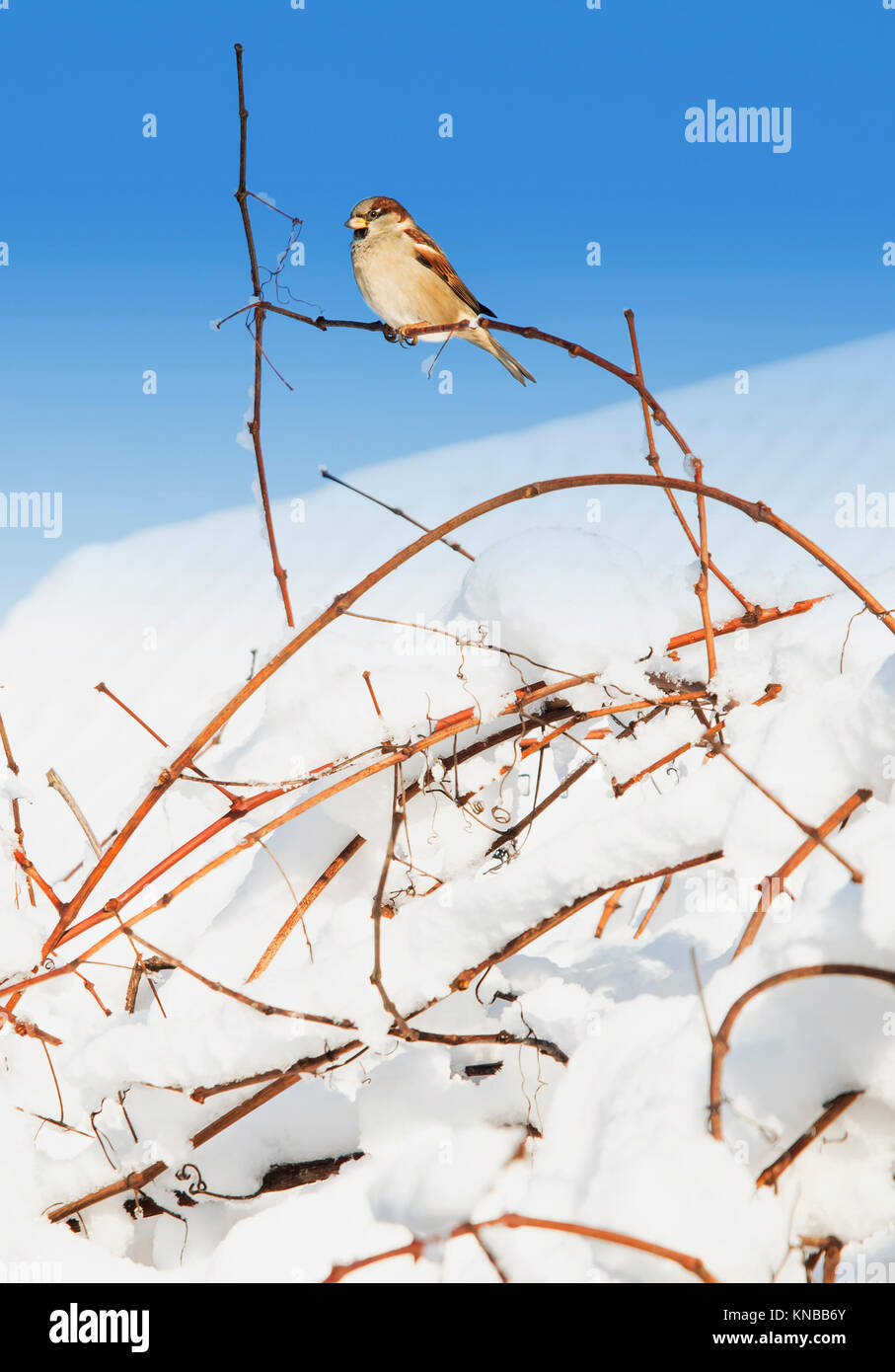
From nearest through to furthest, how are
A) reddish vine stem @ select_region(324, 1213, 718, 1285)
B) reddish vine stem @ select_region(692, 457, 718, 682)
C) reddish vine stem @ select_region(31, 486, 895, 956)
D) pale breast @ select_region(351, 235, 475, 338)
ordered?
reddish vine stem @ select_region(324, 1213, 718, 1285)
reddish vine stem @ select_region(31, 486, 895, 956)
reddish vine stem @ select_region(692, 457, 718, 682)
pale breast @ select_region(351, 235, 475, 338)

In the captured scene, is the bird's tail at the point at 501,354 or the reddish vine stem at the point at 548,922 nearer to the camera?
the reddish vine stem at the point at 548,922

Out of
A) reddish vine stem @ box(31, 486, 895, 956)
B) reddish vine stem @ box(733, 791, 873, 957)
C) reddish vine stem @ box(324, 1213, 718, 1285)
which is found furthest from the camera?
reddish vine stem @ box(31, 486, 895, 956)

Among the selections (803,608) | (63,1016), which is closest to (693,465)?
(803,608)

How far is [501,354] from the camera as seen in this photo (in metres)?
2.95

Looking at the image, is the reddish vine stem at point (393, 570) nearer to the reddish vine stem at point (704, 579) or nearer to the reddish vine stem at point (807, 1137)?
the reddish vine stem at point (704, 579)

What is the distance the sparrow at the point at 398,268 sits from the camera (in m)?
2.79

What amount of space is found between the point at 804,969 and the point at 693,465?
57 centimetres

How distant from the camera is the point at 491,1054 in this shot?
97cm

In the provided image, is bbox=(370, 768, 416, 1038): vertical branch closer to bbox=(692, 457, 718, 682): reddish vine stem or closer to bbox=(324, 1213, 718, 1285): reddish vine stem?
bbox=(324, 1213, 718, 1285): reddish vine stem

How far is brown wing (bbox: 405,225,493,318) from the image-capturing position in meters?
2.83

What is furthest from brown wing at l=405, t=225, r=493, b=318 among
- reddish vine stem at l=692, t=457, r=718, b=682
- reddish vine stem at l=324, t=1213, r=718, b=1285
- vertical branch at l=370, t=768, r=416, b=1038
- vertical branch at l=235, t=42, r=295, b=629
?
reddish vine stem at l=324, t=1213, r=718, b=1285

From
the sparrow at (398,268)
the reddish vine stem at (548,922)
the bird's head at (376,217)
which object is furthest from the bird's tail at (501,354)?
the reddish vine stem at (548,922)

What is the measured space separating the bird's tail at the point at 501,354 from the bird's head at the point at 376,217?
1.41 feet

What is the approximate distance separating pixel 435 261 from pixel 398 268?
147mm
